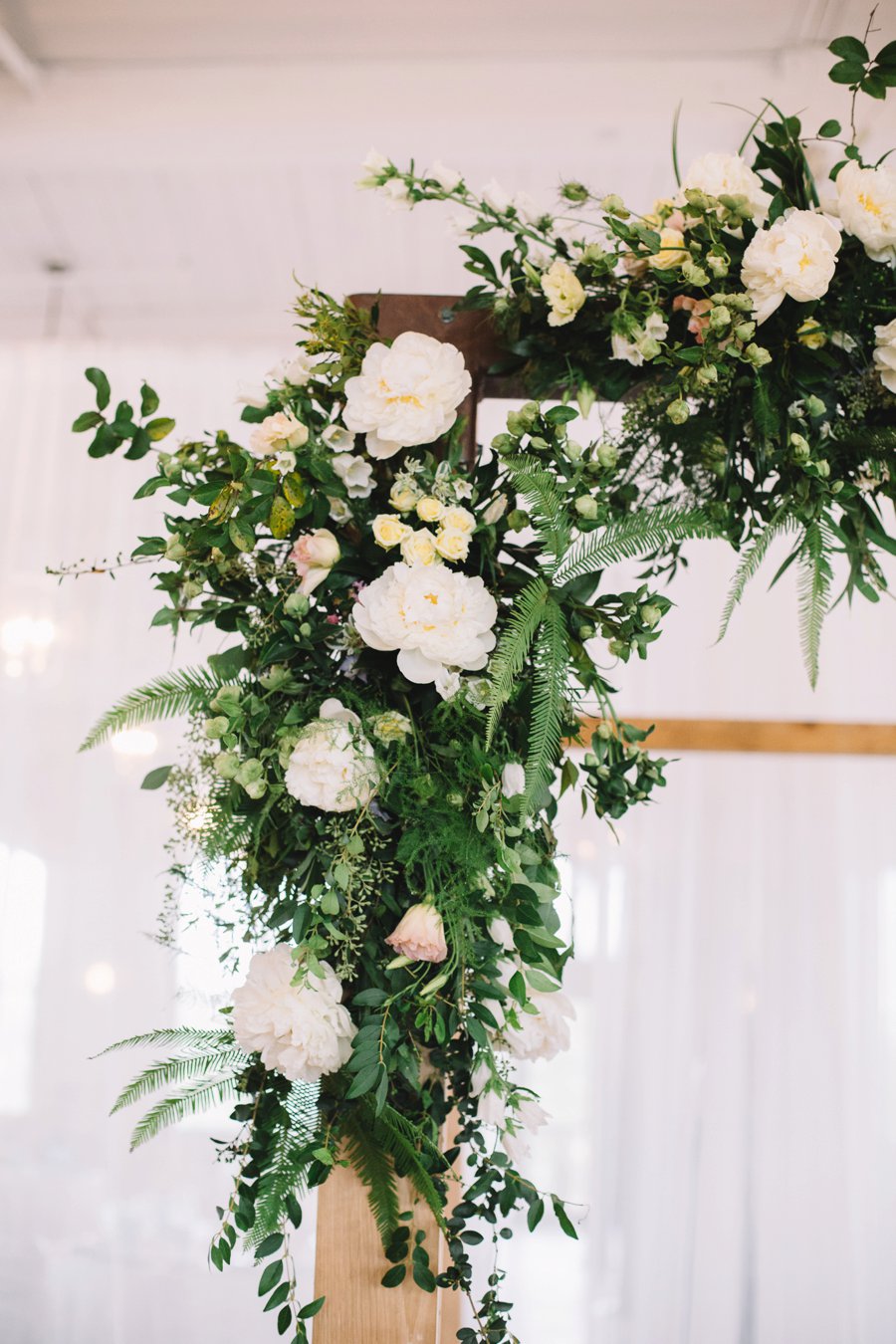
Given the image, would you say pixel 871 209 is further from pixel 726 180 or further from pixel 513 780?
pixel 513 780

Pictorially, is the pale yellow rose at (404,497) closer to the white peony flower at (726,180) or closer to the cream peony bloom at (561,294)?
the cream peony bloom at (561,294)

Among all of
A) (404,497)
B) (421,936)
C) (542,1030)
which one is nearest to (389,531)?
(404,497)

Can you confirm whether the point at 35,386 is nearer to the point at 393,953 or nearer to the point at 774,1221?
the point at 393,953

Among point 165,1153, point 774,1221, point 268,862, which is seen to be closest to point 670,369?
point 268,862

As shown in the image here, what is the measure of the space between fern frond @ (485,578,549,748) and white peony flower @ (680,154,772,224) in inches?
19.2

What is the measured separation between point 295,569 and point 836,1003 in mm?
2155

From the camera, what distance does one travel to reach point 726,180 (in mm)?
1098

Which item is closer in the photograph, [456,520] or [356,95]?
[456,520]

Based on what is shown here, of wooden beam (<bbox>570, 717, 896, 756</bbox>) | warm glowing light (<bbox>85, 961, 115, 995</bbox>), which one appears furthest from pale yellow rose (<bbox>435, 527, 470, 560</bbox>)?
warm glowing light (<bbox>85, 961, 115, 995</bbox>)

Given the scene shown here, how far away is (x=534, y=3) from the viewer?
94.4 inches

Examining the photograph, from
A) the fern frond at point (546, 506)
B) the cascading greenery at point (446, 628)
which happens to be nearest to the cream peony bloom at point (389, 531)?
the cascading greenery at point (446, 628)

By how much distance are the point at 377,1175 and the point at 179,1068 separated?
0.77 ft

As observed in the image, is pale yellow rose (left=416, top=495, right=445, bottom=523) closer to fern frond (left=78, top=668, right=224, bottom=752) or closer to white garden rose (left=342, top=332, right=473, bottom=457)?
white garden rose (left=342, top=332, right=473, bottom=457)

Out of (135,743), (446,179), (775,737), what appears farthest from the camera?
(135,743)
